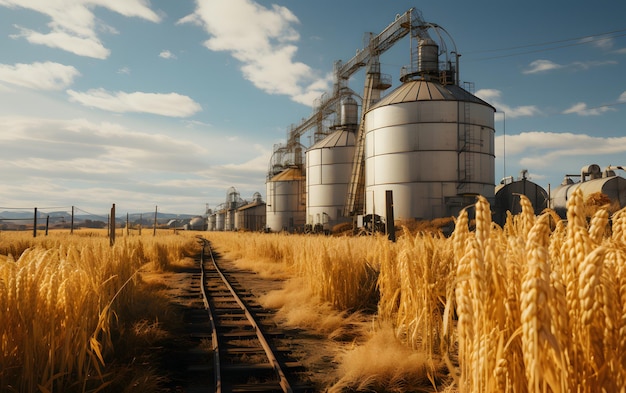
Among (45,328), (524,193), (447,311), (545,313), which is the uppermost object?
(524,193)

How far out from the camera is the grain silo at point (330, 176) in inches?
1754

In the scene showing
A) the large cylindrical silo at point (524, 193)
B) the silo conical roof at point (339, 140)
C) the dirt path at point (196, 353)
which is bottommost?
the dirt path at point (196, 353)

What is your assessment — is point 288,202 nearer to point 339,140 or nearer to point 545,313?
point 339,140

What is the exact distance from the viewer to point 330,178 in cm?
4553

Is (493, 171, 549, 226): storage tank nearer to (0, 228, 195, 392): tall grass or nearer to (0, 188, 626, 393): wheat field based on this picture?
(0, 188, 626, 393): wheat field

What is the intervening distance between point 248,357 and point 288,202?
51.0m

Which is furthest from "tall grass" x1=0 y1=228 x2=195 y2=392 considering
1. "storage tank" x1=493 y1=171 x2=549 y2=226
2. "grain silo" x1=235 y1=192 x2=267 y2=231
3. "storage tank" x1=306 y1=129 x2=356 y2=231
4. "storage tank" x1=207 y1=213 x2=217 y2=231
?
"storage tank" x1=207 y1=213 x2=217 y2=231

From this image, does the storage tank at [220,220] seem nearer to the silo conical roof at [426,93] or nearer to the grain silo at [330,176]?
the grain silo at [330,176]

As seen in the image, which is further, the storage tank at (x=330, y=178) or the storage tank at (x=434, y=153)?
the storage tank at (x=330, y=178)

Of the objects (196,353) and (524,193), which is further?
(524,193)

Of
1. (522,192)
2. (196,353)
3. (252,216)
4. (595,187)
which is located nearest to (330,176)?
(522,192)

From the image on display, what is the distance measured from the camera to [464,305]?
2.23m

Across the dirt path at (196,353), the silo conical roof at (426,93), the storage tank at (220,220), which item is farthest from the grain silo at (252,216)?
the dirt path at (196,353)

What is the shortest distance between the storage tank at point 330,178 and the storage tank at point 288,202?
8.78 meters
